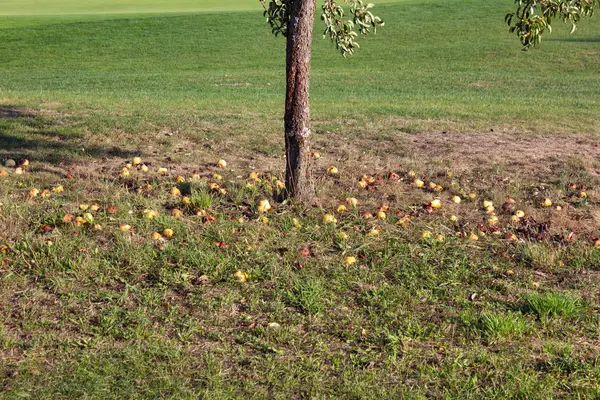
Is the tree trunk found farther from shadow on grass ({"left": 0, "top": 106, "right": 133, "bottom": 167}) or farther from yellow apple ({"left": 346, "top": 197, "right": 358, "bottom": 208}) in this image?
shadow on grass ({"left": 0, "top": 106, "right": 133, "bottom": 167})

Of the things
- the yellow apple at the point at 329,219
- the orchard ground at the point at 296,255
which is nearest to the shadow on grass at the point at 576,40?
the orchard ground at the point at 296,255

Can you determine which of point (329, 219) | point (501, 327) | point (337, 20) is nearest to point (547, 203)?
point (329, 219)

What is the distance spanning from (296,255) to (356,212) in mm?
1130

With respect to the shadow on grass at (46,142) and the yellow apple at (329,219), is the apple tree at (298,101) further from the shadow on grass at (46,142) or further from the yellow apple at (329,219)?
the shadow on grass at (46,142)

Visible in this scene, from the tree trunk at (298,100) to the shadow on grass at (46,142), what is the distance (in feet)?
9.33

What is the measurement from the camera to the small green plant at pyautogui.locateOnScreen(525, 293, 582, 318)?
4.53 m

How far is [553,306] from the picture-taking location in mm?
4535

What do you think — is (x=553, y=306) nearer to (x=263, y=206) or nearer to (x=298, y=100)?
(x=263, y=206)

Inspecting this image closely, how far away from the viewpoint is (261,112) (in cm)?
1169

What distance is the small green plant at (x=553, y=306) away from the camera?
4.53 metres

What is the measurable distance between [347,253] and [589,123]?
6.83m

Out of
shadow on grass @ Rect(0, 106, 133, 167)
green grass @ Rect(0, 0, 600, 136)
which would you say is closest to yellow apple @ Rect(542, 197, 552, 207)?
green grass @ Rect(0, 0, 600, 136)

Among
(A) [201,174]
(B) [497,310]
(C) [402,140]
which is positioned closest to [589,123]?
(C) [402,140]

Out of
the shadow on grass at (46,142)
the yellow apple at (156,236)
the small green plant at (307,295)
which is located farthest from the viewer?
the shadow on grass at (46,142)
